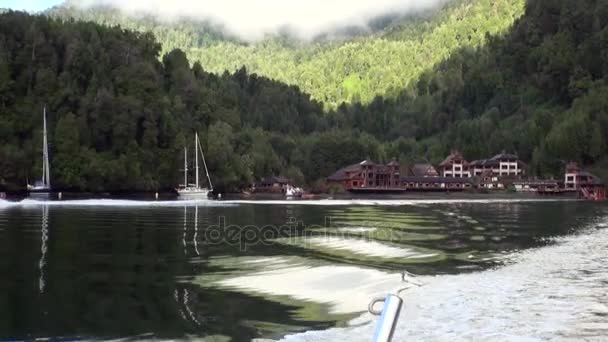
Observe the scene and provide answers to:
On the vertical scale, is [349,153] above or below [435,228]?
above

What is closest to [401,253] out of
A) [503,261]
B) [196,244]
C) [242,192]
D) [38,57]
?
[503,261]

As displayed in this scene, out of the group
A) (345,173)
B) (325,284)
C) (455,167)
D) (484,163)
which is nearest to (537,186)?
(484,163)

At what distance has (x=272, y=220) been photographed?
53.8 m

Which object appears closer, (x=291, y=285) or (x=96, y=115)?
(x=291, y=285)

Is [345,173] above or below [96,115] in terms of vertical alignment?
below

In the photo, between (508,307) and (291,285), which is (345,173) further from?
(508,307)

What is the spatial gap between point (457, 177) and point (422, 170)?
9701mm

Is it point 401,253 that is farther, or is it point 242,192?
point 242,192

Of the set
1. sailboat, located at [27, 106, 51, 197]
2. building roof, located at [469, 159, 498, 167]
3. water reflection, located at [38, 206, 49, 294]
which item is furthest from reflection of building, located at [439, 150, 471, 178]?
water reflection, located at [38, 206, 49, 294]

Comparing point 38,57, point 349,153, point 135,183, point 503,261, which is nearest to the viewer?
point 503,261

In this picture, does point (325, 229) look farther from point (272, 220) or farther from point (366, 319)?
point (366, 319)

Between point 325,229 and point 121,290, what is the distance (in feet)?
82.1

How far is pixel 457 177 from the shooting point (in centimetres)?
18712

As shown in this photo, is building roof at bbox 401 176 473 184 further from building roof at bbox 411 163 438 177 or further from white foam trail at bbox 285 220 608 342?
white foam trail at bbox 285 220 608 342
